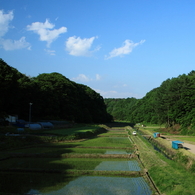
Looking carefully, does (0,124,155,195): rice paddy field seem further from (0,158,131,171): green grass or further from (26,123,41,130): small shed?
(26,123,41,130): small shed

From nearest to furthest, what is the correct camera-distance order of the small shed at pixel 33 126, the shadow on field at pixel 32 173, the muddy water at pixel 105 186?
the muddy water at pixel 105 186, the shadow on field at pixel 32 173, the small shed at pixel 33 126

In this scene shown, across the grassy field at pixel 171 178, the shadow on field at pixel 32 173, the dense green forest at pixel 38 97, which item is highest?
the dense green forest at pixel 38 97

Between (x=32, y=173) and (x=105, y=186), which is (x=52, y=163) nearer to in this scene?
(x=32, y=173)

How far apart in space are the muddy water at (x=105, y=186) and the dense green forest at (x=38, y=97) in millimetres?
25389

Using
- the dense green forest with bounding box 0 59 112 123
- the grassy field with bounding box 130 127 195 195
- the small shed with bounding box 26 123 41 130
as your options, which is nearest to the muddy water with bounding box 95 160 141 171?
the grassy field with bounding box 130 127 195 195

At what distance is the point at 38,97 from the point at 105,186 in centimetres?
4808

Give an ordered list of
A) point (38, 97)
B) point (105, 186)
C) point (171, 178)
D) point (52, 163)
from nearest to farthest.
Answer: point (105, 186), point (171, 178), point (52, 163), point (38, 97)

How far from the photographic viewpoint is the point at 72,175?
14.9m

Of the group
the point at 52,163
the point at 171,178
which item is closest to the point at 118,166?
the point at 171,178

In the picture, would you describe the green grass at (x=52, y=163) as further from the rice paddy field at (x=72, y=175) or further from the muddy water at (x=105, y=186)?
the muddy water at (x=105, y=186)

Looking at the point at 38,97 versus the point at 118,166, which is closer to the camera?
the point at 118,166

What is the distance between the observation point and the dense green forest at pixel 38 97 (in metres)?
42.2

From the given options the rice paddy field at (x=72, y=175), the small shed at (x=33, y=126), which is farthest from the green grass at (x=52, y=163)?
the small shed at (x=33, y=126)

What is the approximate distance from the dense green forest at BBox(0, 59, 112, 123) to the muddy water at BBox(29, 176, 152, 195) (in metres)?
25.4
